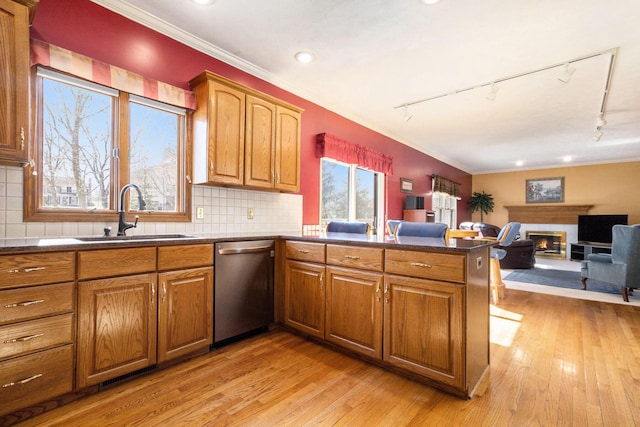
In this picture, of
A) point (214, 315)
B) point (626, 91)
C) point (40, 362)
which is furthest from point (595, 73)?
point (40, 362)

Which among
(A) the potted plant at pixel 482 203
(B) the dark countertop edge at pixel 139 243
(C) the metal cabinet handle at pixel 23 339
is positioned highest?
(A) the potted plant at pixel 482 203

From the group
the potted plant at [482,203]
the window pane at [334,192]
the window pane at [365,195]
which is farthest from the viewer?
the potted plant at [482,203]

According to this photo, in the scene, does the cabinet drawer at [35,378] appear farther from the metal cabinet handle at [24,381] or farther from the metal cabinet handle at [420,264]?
the metal cabinet handle at [420,264]

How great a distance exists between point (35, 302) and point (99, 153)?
112 centimetres

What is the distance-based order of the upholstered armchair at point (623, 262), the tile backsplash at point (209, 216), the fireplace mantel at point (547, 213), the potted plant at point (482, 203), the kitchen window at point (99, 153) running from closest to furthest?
the tile backsplash at point (209, 216) < the kitchen window at point (99, 153) < the upholstered armchair at point (623, 262) < the fireplace mantel at point (547, 213) < the potted plant at point (482, 203)

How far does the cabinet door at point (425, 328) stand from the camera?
5.59 feet

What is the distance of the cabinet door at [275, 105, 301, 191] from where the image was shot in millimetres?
2959

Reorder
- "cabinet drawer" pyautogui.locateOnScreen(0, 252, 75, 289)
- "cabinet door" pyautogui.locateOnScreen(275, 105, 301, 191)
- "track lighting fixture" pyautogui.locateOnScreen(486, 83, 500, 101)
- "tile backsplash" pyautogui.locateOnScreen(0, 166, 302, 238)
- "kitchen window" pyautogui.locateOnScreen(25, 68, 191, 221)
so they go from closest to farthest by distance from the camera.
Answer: "cabinet drawer" pyautogui.locateOnScreen(0, 252, 75, 289)
"tile backsplash" pyautogui.locateOnScreen(0, 166, 302, 238)
"kitchen window" pyautogui.locateOnScreen(25, 68, 191, 221)
"cabinet door" pyautogui.locateOnScreen(275, 105, 301, 191)
"track lighting fixture" pyautogui.locateOnScreen(486, 83, 500, 101)

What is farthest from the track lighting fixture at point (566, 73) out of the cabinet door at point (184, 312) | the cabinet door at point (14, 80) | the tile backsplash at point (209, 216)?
the cabinet door at point (14, 80)

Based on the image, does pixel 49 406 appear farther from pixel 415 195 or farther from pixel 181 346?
pixel 415 195

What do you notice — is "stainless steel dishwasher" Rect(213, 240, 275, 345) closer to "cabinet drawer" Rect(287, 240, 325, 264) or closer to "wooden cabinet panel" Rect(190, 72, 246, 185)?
"cabinet drawer" Rect(287, 240, 325, 264)

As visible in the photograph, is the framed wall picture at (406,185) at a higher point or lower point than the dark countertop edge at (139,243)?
higher

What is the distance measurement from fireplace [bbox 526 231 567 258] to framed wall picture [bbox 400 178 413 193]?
4.77 meters

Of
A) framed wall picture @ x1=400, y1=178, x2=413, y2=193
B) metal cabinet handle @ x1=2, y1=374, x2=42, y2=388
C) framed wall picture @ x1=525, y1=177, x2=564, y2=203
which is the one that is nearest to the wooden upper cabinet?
metal cabinet handle @ x1=2, y1=374, x2=42, y2=388
